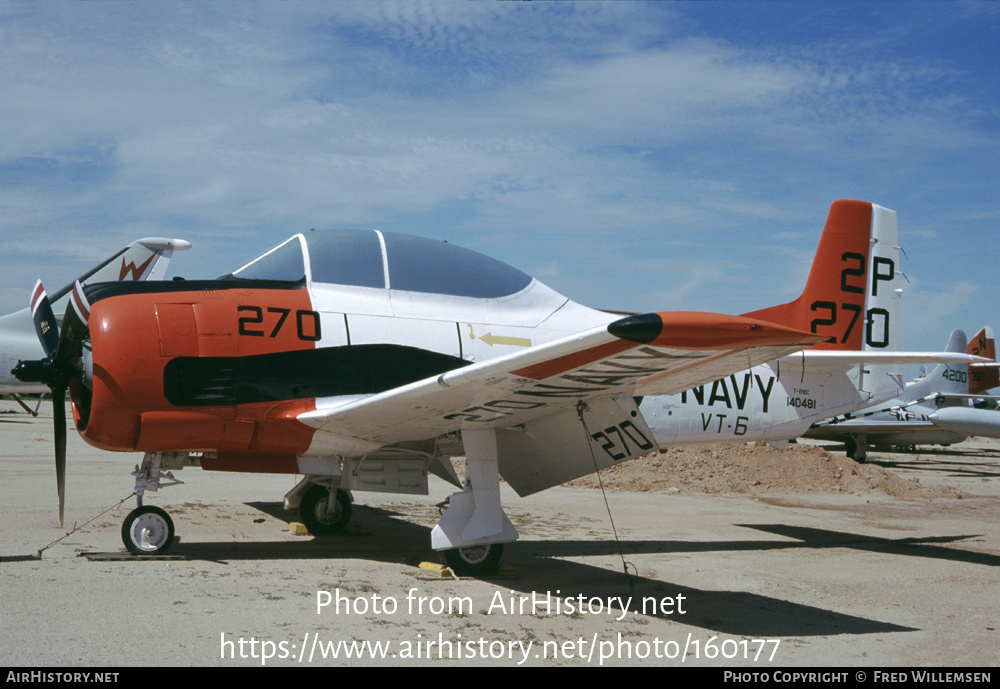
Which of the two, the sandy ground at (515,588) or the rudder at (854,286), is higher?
the rudder at (854,286)

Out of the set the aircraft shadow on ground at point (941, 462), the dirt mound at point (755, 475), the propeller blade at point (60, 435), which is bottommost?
the aircraft shadow on ground at point (941, 462)

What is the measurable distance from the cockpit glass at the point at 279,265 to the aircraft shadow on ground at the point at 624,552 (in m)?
2.50

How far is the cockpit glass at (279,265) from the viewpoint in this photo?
693 centimetres

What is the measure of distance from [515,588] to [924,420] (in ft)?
75.9

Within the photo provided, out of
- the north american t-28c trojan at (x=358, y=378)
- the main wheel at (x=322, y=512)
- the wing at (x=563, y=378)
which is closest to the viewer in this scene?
the wing at (x=563, y=378)

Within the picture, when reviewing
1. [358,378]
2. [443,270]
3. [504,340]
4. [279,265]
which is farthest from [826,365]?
[279,265]

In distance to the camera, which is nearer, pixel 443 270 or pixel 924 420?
pixel 443 270

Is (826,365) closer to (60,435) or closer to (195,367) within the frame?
(195,367)

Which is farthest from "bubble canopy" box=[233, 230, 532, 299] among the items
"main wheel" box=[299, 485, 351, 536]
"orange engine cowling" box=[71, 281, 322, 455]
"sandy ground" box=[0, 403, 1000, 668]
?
"main wheel" box=[299, 485, 351, 536]

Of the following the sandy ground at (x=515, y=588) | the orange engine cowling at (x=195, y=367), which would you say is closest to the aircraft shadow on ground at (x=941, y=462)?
the sandy ground at (x=515, y=588)

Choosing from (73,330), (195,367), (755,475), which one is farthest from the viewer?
(755,475)

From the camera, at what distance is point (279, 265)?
277 inches

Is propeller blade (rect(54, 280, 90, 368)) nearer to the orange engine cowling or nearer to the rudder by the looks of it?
the orange engine cowling

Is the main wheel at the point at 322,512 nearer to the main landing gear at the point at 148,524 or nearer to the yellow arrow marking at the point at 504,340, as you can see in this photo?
the main landing gear at the point at 148,524
